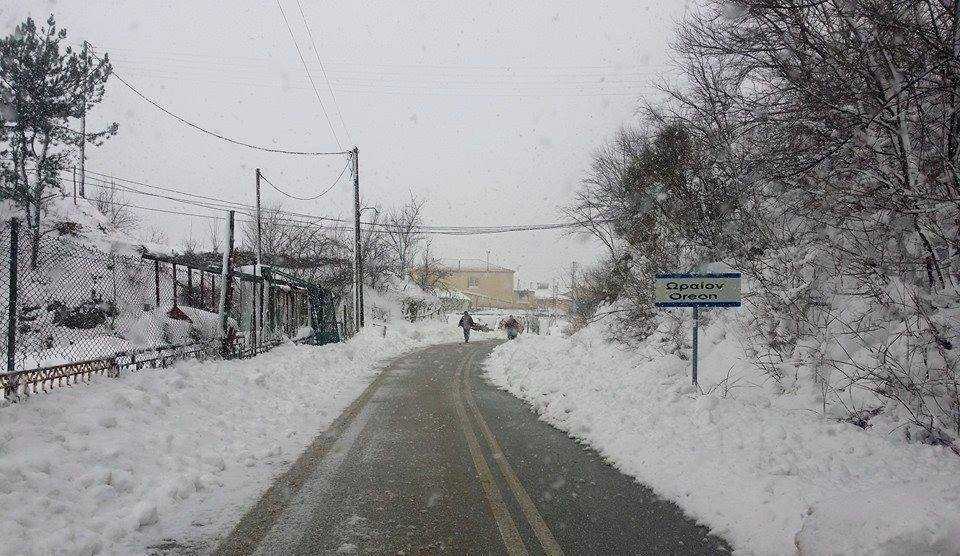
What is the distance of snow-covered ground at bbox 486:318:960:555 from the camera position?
4070 mm

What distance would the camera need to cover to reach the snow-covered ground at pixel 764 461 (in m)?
4.07

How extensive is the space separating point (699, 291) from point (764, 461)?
3.52 m

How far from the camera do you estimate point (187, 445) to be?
7.40 m

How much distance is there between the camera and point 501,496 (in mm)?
6133

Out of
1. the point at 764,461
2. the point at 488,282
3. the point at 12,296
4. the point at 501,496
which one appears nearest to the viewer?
the point at 501,496

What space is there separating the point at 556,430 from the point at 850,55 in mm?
6227

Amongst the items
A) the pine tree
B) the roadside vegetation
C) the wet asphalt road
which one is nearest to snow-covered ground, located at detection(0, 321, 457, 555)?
the wet asphalt road

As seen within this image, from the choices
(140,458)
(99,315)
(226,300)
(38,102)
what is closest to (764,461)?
(140,458)

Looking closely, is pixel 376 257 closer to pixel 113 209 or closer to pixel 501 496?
pixel 113 209

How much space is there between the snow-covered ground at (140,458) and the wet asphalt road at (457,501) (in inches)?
18.3

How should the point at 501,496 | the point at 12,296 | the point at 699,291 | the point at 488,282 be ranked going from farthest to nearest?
1. the point at 488,282
2. the point at 699,291
3. the point at 12,296
4. the point at 501,496

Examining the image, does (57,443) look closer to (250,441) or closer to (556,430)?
(250,441)

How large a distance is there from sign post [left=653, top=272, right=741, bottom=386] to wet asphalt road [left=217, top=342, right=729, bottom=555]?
8.53ft

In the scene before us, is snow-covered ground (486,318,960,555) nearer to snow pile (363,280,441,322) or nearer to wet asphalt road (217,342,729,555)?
wet asphalt road (217,342,729,555)
